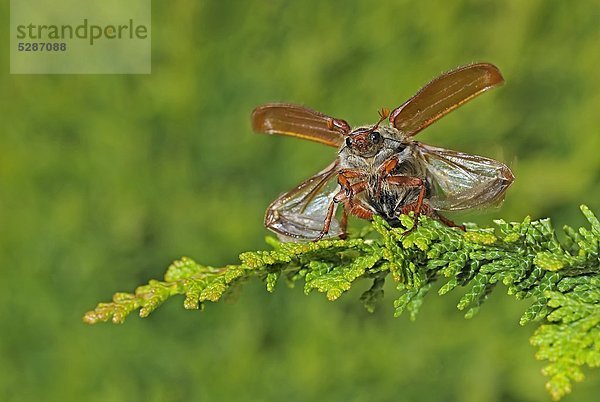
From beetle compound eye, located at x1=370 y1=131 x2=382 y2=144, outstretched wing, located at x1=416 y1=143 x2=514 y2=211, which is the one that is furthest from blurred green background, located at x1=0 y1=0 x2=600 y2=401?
beetle compound eye, located at x1=370 y1=131 x2=382 y2=144

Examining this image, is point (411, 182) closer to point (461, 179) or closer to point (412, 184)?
point (412, 184)

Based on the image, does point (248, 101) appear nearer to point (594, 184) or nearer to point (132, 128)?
point (132, 128)

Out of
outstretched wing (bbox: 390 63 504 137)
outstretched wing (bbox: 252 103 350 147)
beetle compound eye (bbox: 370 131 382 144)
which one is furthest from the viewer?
outstretched wing (bbox: 252 103 350 147)

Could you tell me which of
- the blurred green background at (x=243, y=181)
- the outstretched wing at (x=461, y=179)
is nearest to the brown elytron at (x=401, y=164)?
the outstretched wing at (x=461, y=179)

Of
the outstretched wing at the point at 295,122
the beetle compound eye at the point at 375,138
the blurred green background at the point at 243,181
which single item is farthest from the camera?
the blurred green background at the point at 243,181

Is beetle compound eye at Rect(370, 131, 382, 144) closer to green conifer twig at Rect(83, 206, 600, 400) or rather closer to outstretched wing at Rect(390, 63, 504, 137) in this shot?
outstretched wing at Rect(390, 63, 504, 137)

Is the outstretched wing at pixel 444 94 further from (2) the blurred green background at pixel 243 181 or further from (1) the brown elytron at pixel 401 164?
(2) the blurred green background at pixel 243 181

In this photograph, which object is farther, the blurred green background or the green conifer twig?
the blurred green background
